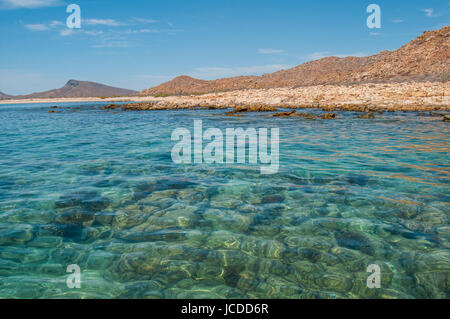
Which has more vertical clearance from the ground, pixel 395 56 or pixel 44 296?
pixel 395 56

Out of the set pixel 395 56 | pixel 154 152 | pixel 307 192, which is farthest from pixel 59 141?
pixel 395 56

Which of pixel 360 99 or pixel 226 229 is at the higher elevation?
pixel 360 99

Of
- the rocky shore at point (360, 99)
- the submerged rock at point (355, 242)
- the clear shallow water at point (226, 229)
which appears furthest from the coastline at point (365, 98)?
the submerged rock at point (355, 242)

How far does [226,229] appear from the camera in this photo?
4418mm

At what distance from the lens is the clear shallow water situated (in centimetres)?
322

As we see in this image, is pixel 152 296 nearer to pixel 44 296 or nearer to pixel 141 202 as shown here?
pixel 44 296

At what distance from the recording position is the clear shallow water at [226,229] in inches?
127

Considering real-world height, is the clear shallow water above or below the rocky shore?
below

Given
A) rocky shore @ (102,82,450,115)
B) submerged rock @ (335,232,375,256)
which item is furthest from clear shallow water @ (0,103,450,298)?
rocky shore @ (102,82,450,115)

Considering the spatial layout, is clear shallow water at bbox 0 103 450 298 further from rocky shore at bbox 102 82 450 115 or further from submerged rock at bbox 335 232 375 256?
rocky shore at bbox 102 82 450 115

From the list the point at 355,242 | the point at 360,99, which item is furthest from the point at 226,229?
the point at 360,99

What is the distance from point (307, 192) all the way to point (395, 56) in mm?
68947

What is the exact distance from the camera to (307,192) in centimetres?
586

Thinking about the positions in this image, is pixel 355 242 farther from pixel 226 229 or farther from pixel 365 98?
pixel 365 98
